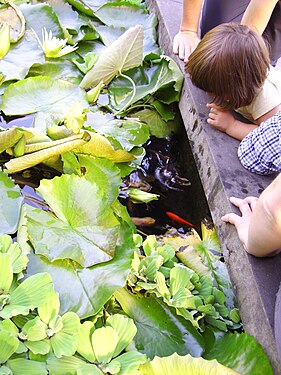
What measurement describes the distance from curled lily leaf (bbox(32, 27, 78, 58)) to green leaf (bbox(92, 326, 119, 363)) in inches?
47.6

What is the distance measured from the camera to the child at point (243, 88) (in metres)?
1.45

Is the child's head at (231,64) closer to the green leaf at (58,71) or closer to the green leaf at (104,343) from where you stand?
the green leaf at (58,71)

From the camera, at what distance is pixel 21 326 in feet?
3.17

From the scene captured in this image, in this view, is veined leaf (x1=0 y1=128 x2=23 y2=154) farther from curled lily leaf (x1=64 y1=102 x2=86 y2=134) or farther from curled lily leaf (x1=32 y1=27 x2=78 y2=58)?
curled lily leaf (x1=32 y1=27 x2=78 y2=58)

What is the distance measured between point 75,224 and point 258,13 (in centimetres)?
107

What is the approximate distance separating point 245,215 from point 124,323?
0.50 metres

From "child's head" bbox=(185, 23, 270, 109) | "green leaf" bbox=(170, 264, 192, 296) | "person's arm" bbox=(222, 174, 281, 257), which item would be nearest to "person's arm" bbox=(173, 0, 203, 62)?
"child's head" bbox=(185, 23, 270, 109)

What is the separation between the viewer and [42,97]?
1635mm

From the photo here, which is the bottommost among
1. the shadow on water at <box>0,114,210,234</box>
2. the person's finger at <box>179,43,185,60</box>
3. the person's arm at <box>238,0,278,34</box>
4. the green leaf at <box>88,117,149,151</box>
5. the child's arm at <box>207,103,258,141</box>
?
the shadow on water at <box>0,114,210,234</box>

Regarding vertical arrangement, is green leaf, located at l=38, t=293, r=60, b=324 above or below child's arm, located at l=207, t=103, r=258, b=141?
below

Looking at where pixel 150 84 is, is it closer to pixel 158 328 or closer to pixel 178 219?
pixel 178 219

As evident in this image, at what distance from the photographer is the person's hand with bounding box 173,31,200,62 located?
1942mm

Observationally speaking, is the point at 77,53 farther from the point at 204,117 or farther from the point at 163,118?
the point at 204,117

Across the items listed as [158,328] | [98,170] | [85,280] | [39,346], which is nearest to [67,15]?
[98,170]
